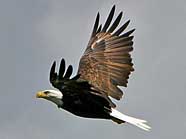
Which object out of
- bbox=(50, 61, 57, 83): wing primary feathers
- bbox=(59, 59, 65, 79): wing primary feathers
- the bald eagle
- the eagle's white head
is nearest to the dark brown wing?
the bald eagle

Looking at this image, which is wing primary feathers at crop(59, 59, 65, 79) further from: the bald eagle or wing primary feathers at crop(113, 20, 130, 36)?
wing primary feathers at crop(113, 20, 130, 36)

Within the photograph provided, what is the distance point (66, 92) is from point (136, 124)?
179cm

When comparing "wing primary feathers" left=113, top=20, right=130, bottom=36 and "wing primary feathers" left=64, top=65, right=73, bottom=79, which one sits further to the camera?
"wing primary feathers" left=113, top=20, right=130, bottom=36

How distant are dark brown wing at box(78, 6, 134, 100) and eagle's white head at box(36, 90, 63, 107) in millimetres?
1424

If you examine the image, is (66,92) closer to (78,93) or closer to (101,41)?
(78,93)

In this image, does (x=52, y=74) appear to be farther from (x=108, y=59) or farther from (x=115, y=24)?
(x=115, y=24)

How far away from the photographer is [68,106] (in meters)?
19.5

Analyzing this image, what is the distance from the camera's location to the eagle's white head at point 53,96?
1947cm

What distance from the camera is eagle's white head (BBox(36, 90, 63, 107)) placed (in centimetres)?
1947

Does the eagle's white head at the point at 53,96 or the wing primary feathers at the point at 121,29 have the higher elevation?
the wing primary feathers at the point at 121,29

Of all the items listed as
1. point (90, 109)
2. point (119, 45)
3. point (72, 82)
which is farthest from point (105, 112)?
point (119, 45)

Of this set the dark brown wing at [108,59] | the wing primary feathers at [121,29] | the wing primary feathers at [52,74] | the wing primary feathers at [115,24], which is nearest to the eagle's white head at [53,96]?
the wing primary feathers at [52,74]

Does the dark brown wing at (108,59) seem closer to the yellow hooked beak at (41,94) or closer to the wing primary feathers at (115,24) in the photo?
the wing primary feathers at (115,24)

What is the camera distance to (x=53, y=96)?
19.7m
